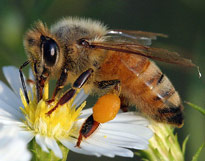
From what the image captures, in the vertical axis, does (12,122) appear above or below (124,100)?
below

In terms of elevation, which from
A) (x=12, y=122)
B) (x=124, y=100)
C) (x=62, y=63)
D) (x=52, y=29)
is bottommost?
(x=12, y=122)

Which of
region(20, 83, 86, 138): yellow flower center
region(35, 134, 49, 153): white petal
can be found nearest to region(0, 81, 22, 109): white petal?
region(20, 83, 86, 138): yellow flower center

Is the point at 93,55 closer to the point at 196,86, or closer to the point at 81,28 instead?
the point at 81,28

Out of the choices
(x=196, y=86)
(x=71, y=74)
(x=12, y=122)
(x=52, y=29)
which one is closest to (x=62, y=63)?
(x=71, y=74)

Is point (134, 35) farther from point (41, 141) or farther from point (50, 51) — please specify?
point (41, 141)

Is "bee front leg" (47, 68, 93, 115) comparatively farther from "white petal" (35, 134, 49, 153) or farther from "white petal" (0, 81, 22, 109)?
"white petal" (0, 81, 22, 109)

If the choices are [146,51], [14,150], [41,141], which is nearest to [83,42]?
[146,51]
